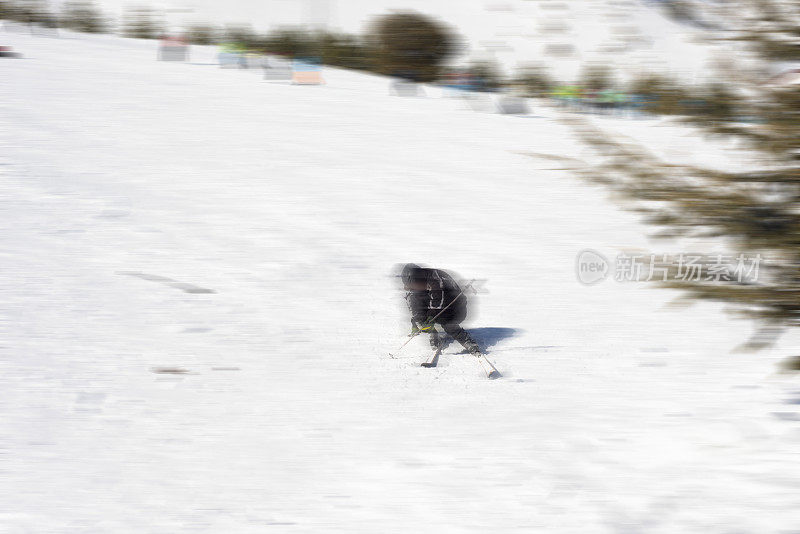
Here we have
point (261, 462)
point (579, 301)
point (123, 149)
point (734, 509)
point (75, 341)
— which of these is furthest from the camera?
point (123, 149)

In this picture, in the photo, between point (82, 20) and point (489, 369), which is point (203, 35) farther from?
point (489, 369)

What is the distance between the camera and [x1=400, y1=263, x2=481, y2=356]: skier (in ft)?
22.1

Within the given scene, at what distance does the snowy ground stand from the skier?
63 cm

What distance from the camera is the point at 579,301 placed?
9.38 meters

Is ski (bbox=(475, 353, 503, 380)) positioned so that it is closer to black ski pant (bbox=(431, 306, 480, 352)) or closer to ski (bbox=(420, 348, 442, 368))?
black ski pant (bbox=(431, 306, 480, 352))

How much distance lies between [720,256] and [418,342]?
3.10 m

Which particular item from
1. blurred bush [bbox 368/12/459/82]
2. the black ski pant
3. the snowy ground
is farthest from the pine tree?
blurred bush [bbox 368/12/459/82]

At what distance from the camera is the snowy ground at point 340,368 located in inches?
210

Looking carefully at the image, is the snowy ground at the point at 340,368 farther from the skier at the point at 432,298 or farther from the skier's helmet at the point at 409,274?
the skier's helmet at the point at 409,274

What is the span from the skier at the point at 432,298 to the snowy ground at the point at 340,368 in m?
0.63

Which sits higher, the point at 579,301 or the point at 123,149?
the point at 123,149

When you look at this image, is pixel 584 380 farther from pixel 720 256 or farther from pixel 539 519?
pixel 539 519

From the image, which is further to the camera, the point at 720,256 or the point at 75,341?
the point at 75,341

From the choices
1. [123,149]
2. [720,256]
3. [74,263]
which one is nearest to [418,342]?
[720,256]
